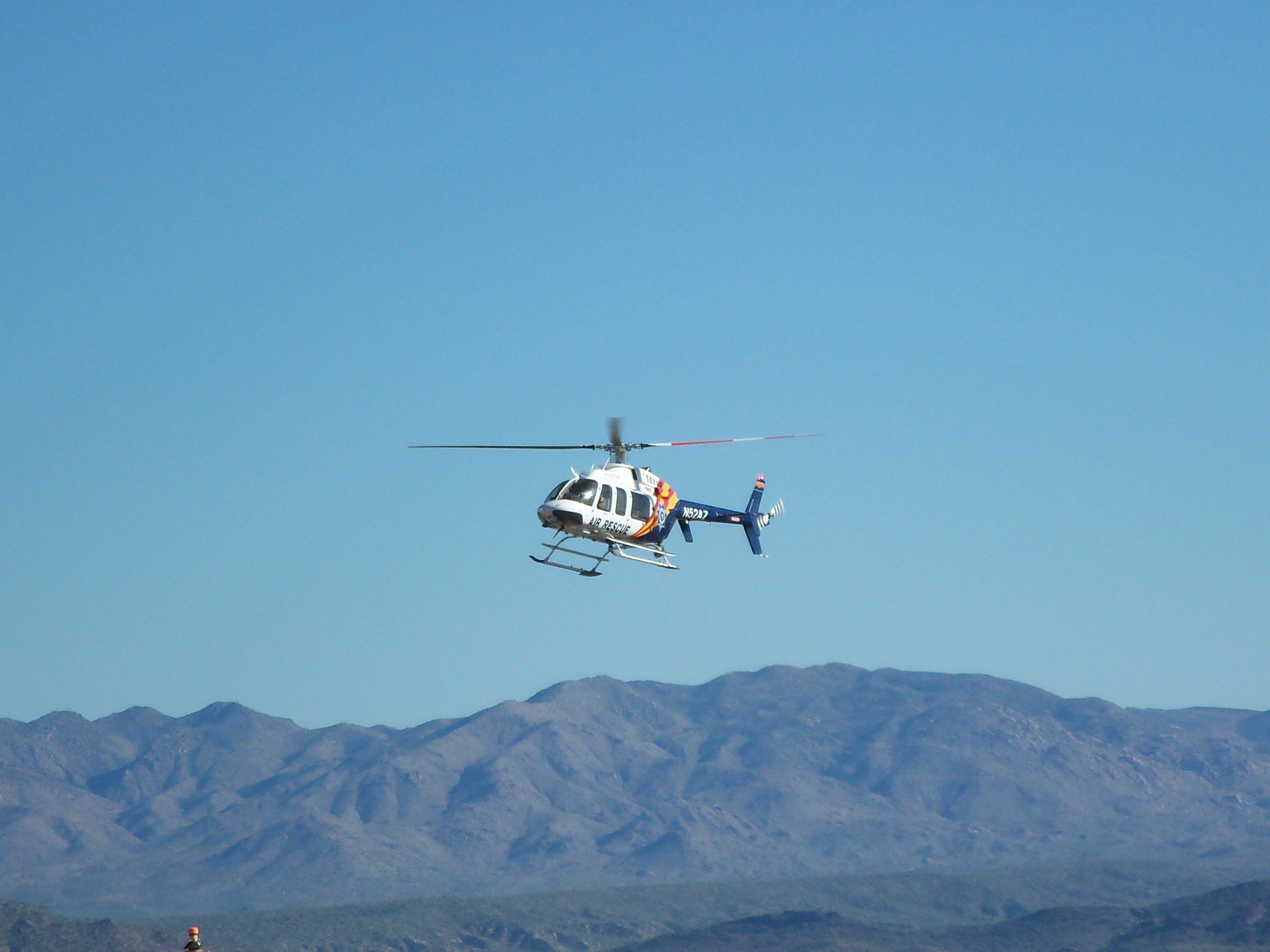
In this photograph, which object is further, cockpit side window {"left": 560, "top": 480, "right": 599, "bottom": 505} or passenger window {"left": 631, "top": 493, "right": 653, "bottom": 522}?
passenger window {"left": 631, "top": 493, "right": 653, "bottom": 522}

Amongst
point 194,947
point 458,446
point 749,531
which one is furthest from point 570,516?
point 194,947

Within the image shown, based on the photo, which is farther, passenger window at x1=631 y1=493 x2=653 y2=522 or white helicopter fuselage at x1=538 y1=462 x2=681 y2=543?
passenger window at x1=631 y1=493 x2=653 y2=522

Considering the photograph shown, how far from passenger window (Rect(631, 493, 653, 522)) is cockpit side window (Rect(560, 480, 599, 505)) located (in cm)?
303

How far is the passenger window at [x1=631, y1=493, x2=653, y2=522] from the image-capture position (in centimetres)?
8919

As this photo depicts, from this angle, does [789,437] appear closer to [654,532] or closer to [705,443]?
[705,443]

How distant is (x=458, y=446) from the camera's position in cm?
8388

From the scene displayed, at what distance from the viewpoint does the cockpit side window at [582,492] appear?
85.9 metres

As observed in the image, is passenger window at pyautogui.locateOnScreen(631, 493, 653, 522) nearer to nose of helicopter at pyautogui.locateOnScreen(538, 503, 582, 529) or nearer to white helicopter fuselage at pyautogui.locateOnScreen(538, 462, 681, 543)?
white helicopter fuselage at pyautogui.locateOnScreen(538, 462, 681, 543)

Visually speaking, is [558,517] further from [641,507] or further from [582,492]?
[641,507]

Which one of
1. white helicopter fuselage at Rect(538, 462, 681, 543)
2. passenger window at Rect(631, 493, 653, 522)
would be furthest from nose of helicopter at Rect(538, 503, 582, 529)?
passenger window at Rect(631, 493, 653, 522)

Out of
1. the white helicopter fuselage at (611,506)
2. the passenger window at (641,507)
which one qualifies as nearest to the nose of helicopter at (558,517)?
the white helicopter fuselage at (611,506)

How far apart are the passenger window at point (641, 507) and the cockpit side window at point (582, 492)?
9.94ft

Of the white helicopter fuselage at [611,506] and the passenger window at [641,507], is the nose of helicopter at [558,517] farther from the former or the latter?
the passenger window at [641,507]

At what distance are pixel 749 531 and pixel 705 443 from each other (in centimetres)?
1845
